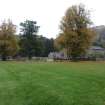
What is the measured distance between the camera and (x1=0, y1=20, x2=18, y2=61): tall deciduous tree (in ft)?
320

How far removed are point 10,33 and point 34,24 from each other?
29.0m

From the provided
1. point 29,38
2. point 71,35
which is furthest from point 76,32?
point 29,38

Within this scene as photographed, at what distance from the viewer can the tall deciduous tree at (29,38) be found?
125 metres

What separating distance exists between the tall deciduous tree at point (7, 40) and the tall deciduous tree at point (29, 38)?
23172 millimetres

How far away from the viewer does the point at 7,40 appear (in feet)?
325

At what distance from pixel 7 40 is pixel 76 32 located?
19.5 m

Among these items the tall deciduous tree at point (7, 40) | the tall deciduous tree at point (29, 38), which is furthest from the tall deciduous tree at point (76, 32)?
the tall deciduous tree at point (29, 38)

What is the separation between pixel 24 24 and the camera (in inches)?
5074

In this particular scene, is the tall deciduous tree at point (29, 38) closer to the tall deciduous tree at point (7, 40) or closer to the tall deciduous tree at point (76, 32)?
the tall deciduous tree at point (7, 40)

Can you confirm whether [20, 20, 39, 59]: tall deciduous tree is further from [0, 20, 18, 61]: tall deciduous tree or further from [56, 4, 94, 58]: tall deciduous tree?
[56, 4, 94, 58]: tall deciduous tree

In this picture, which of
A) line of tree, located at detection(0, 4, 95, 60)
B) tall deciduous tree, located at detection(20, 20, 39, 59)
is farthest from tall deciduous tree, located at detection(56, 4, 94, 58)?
tall deciduous tree, located at detection(20, 20, 39, 59)

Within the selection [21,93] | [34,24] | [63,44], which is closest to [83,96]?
[21,93]

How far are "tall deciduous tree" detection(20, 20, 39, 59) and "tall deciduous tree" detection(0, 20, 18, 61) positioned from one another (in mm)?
23172

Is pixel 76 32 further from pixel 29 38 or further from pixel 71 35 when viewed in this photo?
pixel 29 38
